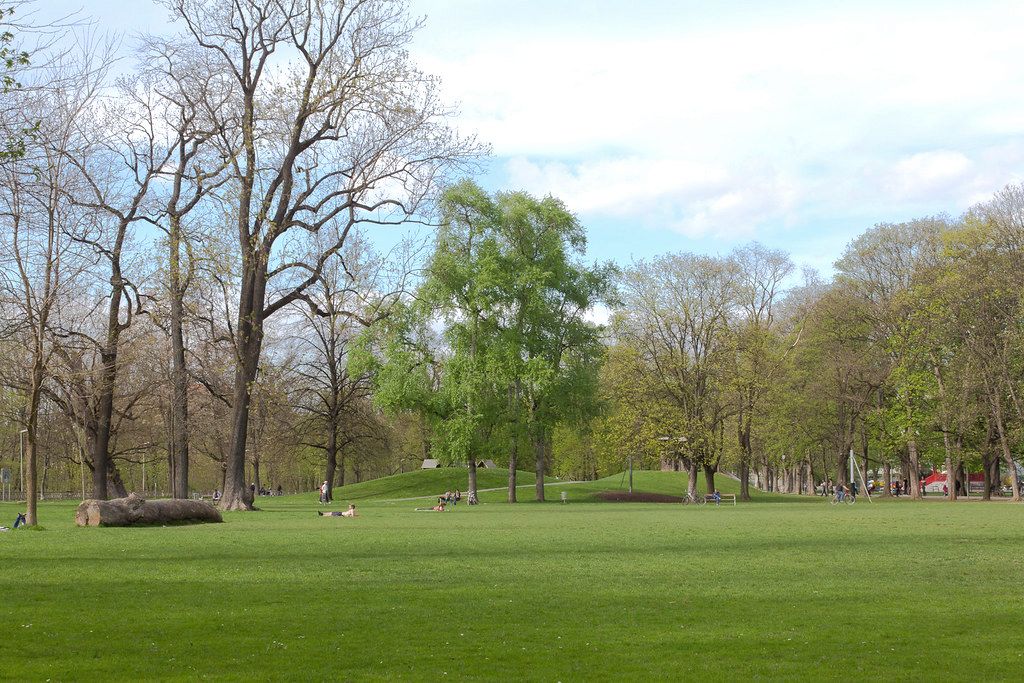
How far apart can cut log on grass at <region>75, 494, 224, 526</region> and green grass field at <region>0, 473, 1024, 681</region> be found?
6296mm

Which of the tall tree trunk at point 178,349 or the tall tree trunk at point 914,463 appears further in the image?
the tall tree trunk at point 914,463

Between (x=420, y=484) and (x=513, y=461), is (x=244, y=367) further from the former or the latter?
(x=420, y=484)

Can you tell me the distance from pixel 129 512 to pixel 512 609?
21.8 metres

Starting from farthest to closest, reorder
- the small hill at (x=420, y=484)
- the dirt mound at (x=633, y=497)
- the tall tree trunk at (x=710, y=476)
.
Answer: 1. the small hill at (x=420, y=484)
2. the dirt mound at (x=633, y=497)
3. the tall tree trunk at (x=710, y=476)

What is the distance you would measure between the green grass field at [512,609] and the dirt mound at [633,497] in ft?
148

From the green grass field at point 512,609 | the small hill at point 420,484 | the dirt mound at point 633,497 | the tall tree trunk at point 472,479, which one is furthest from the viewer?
the small hill at point 420,484

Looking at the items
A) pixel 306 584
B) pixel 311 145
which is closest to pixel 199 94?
pixel 311 145

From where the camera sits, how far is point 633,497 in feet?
231

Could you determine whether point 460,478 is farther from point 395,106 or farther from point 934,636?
point 934,636

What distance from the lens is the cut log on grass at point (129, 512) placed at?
3086cm

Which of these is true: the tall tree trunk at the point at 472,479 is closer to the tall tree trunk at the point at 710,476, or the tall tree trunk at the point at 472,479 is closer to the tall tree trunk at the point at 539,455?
the tall tree trunk at the point at 539,455

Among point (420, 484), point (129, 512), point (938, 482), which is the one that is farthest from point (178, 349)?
point (938, 482)

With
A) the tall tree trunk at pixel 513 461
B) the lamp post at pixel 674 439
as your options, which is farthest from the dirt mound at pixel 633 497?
the tall tree trunk at pixel 513 461

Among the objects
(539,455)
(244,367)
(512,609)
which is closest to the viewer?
(512,609)
